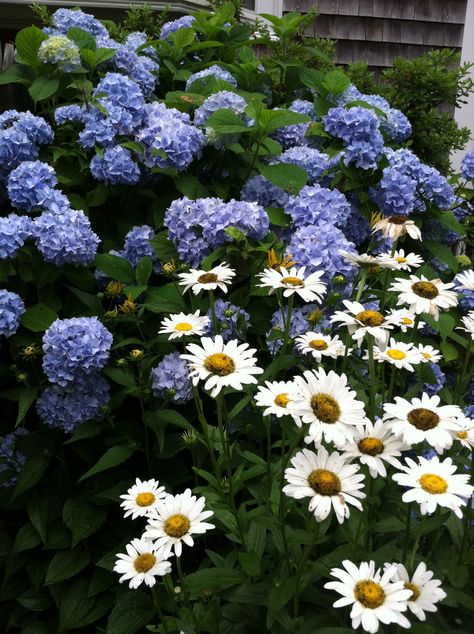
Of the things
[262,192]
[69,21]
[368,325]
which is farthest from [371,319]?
[69,21]

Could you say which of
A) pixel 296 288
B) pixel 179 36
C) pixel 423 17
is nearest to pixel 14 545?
pixel 296 288

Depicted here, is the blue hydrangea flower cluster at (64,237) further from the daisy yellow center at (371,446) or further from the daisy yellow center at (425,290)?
the daisy yellow center at (371,446)

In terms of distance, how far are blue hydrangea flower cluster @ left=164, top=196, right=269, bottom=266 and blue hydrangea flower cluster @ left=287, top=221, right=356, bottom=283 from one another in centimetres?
14

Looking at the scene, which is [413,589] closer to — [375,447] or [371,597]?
[371,597]

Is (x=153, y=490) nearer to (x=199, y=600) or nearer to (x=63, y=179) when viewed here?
(x=199, y=600)

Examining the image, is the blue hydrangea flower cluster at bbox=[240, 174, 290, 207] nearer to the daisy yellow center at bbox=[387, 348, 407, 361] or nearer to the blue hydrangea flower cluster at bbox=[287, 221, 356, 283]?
the blue hydrangea flower cluster at bbox=[287, 221, 356, 283]

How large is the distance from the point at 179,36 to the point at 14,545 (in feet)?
6.74

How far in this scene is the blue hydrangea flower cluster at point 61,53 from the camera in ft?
7.60

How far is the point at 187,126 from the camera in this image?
2197 mm

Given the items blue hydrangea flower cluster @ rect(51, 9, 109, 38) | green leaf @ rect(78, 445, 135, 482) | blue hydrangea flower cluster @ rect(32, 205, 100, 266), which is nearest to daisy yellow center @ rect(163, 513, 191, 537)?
green leaf @ rect(78, 445, 135, 482)

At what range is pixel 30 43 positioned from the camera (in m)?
2.42

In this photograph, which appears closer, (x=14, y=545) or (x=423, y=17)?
(x=14, y=545)

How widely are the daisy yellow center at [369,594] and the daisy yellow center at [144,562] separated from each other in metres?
0.40

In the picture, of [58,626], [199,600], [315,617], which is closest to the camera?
[315,617]
